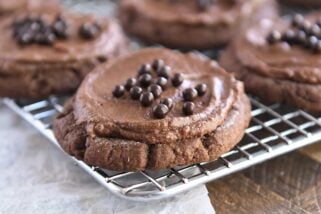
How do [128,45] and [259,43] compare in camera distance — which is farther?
[128,45]

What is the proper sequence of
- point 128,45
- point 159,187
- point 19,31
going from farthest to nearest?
point 128,45
point 19,31
point 159,187

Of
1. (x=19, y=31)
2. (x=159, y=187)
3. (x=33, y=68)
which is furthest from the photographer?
(x=19, y=31)

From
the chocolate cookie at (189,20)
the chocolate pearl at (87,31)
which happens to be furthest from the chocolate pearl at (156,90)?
the chocolate cookie at (189,20)

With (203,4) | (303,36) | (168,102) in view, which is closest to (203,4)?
(203,4)

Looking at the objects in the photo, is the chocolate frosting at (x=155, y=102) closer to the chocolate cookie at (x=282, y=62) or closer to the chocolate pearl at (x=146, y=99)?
the chocolate pearl at (x=146, y=99)

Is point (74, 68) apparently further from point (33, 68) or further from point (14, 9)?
point (14, 9)

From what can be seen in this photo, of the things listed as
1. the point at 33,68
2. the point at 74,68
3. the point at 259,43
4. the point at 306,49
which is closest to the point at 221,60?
the point at 259,43
